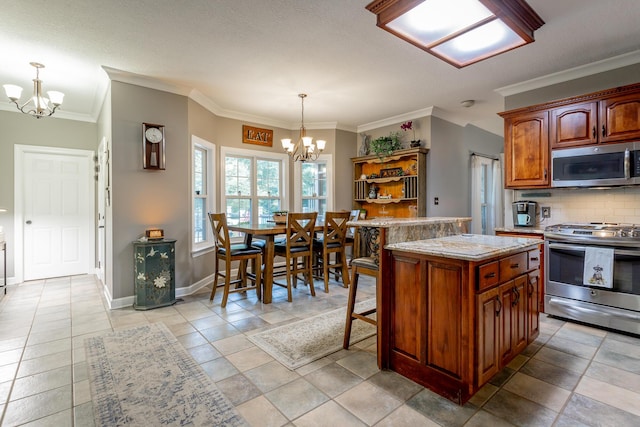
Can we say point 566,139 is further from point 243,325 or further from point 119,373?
point 119,373

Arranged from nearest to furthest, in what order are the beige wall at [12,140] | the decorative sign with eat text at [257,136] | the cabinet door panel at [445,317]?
the cabinet door panel at [445,317] < the beige wall at [12,140] < the decorative sign with eat text at [257,136]

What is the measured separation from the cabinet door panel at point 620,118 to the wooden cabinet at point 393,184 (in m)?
2.13

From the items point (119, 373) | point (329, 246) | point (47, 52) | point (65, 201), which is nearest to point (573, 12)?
point (329, 246)

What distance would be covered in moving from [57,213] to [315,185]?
4.14m

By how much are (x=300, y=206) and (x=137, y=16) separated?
372cm

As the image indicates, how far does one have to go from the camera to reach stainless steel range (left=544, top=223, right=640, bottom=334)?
8.91 feet

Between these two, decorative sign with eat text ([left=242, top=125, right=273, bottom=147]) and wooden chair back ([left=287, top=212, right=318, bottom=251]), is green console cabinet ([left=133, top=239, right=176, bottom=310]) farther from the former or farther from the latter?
decorative sign with eat text ([left=242, top=125, right=273, bottom=147])

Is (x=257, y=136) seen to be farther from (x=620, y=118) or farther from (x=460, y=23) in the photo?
(x=620, y=118)

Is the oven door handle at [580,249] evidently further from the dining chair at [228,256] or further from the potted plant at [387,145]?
the dining chair at [228,256]

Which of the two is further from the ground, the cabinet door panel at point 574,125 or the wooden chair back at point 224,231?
the cabinet door panel at point 574,125

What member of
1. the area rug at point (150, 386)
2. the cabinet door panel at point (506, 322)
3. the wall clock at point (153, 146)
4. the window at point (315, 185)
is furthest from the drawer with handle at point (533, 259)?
the wall clock at point (153, 146)

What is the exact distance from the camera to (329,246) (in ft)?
13.5

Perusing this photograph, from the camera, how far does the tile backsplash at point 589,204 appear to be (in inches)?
127

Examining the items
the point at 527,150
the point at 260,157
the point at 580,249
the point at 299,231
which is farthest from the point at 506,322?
the point at 260,157
